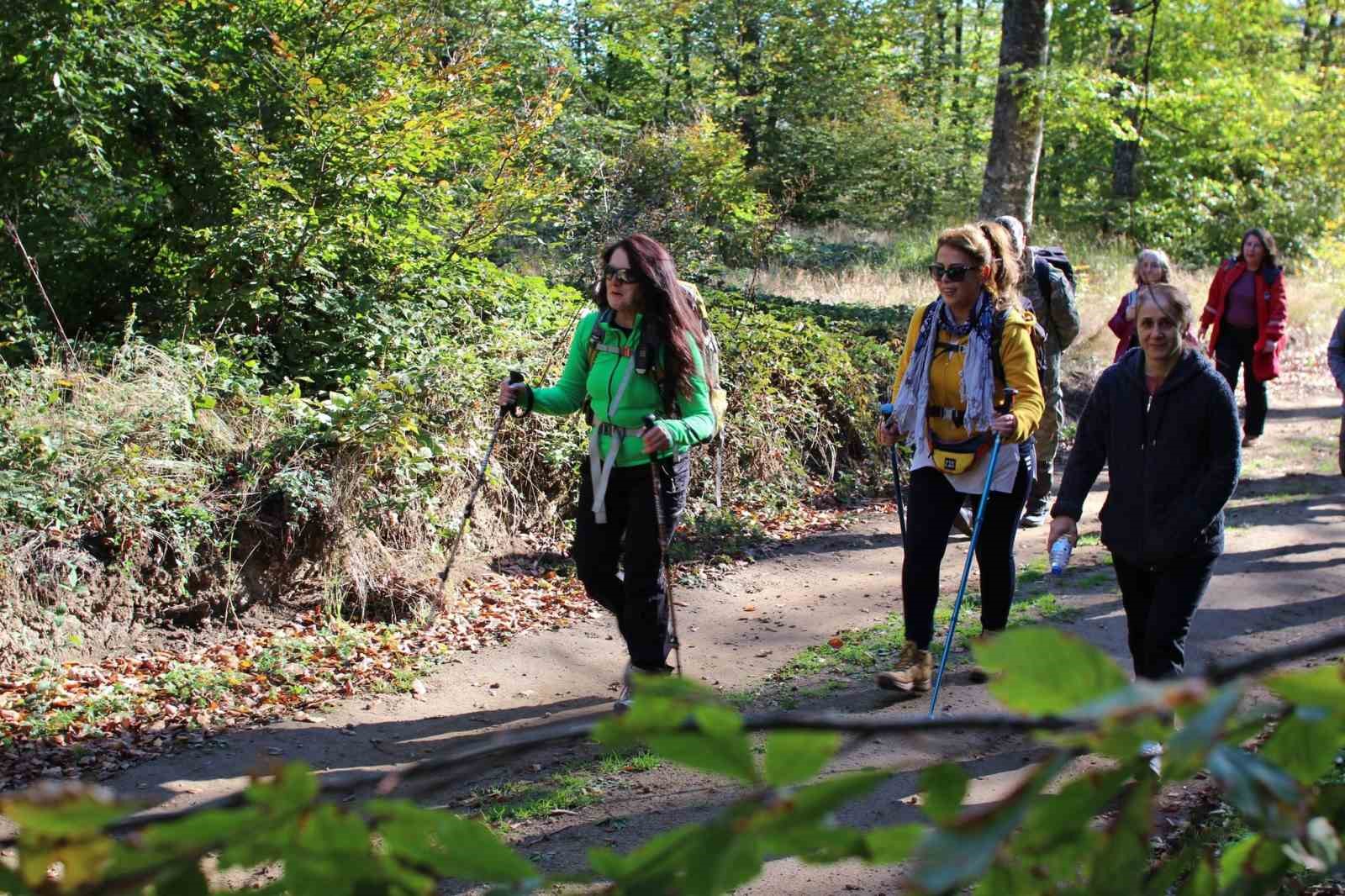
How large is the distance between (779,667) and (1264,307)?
7045mm

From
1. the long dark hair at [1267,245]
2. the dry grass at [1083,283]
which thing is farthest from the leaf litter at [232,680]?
the dry grass at [1083,283]

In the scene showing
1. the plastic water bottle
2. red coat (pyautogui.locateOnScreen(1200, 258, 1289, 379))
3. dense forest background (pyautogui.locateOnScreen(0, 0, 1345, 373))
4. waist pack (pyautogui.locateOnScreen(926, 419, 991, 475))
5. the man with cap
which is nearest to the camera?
the plastic water bottle

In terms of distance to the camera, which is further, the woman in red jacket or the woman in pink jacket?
the woman in red jacket

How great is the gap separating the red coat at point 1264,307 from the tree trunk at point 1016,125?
2465 millimetres

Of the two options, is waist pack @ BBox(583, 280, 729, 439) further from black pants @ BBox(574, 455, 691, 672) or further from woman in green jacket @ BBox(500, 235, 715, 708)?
black pants @ BBox(574, 455, 691, 672)

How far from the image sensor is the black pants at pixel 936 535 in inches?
238

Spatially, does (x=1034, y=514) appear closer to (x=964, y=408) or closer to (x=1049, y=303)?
(x=1049, y=303)

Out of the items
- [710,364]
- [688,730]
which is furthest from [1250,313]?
[688,730]

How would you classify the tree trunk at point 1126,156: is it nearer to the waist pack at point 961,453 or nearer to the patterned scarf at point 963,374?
the patterned scarf at point 963,374

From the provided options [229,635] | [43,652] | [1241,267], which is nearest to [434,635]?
[229,635]

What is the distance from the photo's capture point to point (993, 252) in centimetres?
591

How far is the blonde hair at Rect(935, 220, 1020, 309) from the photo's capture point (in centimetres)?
582

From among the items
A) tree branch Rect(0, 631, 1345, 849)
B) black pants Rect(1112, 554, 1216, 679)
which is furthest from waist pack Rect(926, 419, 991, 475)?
tree branch Rect(0, 631, 1345, 849)

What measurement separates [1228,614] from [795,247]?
13398 mm
